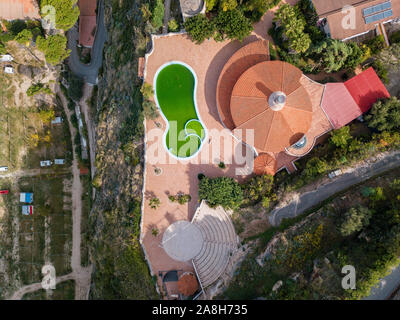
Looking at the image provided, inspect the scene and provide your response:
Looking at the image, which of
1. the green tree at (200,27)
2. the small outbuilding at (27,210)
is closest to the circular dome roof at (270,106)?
the green tree at (200,27)

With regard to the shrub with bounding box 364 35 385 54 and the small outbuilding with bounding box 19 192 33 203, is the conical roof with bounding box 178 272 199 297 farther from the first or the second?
the shrub with bounding box 364 35 385 54

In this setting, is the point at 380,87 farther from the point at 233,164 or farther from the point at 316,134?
the point at 233,164

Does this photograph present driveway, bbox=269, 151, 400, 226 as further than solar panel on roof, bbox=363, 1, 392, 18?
No

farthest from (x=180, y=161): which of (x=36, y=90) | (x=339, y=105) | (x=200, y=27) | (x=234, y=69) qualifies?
(x=36, y=90)

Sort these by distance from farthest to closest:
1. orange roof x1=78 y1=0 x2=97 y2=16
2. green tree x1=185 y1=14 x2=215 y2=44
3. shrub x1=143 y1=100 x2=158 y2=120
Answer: orange roof x1=78 y1=0 x2=97 y2=16, shrub x1=143 y1=100 x2=158 y2=120, green tree x1=185 y1=14 x2=215 y2=44

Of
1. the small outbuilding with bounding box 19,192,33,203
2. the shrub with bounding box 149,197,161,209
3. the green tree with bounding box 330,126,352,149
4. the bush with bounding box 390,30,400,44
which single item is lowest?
the shrub with bounding box 149,197,161,209

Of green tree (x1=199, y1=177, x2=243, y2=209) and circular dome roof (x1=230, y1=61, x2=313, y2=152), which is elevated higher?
circular dome roof (x1=230, y1=61, x2=313, y2=152)

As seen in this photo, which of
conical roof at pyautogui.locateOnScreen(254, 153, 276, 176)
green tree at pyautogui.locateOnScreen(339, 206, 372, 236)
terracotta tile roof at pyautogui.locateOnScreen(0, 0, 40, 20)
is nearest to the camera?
green tree at pyautogui.locateOnScreen(339, 206, 372, 236)

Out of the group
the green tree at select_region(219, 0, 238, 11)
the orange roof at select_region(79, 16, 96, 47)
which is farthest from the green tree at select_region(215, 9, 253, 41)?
the orange roof at select_region(79, 16, 96, 47)
